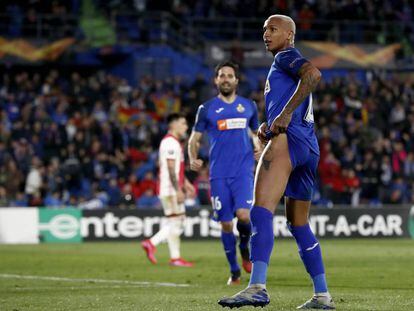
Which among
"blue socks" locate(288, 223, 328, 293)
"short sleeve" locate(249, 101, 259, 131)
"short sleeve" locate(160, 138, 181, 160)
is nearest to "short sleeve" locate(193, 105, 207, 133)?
"short sleeve" locate(249, 101, 259, 131)

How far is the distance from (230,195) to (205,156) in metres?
14.4

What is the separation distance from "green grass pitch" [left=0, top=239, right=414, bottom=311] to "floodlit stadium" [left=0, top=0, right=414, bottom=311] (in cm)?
5

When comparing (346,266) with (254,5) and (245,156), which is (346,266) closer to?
(245,156)

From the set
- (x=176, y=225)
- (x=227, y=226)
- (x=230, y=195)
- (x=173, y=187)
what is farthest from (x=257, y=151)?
(x=176, y=225)

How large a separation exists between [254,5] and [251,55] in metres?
2.21

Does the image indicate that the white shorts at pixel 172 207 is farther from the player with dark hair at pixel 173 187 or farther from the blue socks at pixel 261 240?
the blue socks at pixel 261 240

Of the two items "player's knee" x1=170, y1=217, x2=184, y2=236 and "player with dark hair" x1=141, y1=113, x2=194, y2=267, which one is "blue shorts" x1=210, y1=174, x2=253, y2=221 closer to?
"player with dark hair" x1=141, y1=113, x2=194, y2=267

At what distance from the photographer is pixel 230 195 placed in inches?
517

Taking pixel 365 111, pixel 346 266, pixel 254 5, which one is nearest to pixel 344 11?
pixel 254 5

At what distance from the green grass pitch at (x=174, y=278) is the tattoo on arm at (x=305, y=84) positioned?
171cm

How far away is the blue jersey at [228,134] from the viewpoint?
13.2 metres

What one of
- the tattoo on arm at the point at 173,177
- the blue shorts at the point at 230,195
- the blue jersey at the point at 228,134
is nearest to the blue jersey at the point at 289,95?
the blue shorts at the point at 230,195

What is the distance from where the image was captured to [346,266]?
15633 mm

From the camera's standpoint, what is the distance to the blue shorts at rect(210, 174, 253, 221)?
1305 cm
